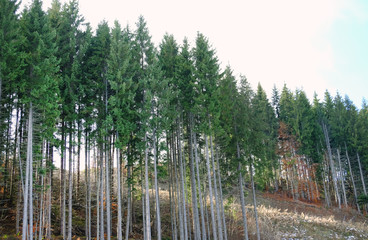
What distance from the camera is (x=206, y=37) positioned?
19156 mm

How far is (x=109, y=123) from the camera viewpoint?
14.6m

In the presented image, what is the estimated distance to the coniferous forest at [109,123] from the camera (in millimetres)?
13664

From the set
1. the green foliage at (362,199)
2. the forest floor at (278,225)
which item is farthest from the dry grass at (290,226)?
the green foliage at (362,199)

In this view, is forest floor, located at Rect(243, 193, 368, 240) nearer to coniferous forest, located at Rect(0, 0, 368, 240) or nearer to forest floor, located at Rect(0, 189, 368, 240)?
forest floor, located at Rect(0, 189, 368, 240)

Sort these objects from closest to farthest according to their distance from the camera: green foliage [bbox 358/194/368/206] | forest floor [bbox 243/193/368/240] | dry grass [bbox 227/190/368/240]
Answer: dry grass [bbox 227/190/368/240], forest floor [bbox 243/193/368/240], green foliage [bbox 358/194/368/206]

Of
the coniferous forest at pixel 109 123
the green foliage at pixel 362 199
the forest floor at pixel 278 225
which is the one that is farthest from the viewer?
the green foliage at pixel 362 199

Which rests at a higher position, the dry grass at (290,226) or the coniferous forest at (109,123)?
the coniferous forest at (109,123)

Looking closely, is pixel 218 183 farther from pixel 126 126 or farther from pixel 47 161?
pixel 47 161

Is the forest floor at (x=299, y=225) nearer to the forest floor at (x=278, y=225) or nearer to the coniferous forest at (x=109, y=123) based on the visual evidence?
the forest floor at (x=278, y=225)

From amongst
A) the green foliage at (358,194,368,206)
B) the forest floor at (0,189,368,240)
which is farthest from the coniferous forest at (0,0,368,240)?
the green foliage at (358,194,368,206)

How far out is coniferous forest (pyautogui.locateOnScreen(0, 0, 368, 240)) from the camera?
1366cm

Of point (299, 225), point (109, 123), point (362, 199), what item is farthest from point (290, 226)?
point (109, 123)

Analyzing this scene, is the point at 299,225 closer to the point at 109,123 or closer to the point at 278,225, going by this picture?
the point at 278,225

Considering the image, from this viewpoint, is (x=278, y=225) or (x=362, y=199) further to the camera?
(x=362, y=199)
